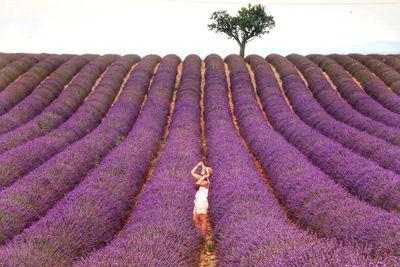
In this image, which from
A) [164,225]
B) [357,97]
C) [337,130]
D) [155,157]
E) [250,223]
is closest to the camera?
[250,223]

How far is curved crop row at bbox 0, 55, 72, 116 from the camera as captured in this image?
20203 millimetres

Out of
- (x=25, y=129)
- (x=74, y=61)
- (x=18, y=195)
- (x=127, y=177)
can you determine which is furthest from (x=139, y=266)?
(x=74, y=61)

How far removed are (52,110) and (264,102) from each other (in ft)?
32.8

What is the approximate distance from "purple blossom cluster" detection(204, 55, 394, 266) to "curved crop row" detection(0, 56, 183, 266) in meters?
1.81

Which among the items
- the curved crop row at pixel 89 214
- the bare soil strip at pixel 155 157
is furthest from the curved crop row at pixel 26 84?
the curved crop row at pixel 89 214

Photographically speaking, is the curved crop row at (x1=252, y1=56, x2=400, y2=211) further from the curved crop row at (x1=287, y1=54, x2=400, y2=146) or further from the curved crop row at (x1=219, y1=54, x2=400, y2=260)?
the curved crop row at (x1=287, y1=54, x2=400, y2=146)

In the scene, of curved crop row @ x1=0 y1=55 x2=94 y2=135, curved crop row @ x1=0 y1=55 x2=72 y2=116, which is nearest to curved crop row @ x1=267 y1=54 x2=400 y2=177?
curved crop row @ x1=0 y1=55 x2=94 y2=135

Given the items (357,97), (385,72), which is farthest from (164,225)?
(385,72)

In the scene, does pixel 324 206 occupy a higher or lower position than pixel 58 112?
lower

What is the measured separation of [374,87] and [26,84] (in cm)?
1857

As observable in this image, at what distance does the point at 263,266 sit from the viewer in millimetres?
4180

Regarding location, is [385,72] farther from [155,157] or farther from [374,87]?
[155,157]

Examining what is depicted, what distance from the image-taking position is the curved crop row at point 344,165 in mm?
7819

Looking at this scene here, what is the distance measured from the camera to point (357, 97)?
21.1 metres
